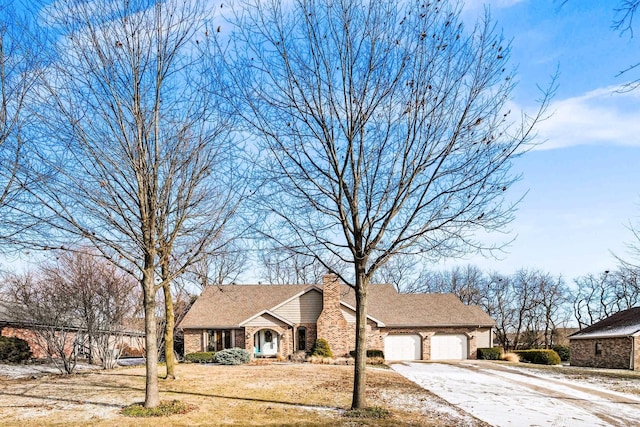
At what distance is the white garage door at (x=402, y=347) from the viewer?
105 feet

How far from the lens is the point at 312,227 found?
1060 cm

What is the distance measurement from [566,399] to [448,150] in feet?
28.7

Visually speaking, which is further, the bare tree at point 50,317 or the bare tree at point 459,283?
the bare tree at point 459,283

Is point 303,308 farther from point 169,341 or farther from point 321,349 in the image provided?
point 169,341

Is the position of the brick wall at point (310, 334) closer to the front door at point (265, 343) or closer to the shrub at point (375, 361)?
the front door at point (265, 343)

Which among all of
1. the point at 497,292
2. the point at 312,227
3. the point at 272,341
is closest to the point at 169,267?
the point at 312,227

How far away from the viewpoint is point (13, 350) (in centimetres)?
2478

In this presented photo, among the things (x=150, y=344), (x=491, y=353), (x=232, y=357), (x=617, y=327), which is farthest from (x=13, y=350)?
(x=617, y=327)

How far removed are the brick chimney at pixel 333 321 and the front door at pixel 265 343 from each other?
9.78 feet

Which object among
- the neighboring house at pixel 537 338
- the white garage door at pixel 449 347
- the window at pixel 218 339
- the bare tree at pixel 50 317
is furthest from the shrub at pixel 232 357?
the neighboring house at pixel 537 338

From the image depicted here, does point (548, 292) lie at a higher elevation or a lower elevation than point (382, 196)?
lower

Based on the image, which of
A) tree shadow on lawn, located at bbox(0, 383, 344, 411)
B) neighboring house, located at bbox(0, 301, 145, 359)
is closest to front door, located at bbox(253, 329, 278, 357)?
neighboring house, located at bbox(0, 301, 145, 359)

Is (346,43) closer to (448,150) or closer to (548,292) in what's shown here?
(448,150)

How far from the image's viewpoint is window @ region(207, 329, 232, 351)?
31.3 meters
